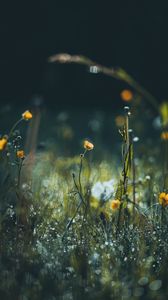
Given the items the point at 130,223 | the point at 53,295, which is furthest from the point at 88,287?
the point at 130,223

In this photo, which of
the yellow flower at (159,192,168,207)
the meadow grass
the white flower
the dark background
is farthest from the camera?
the dark background

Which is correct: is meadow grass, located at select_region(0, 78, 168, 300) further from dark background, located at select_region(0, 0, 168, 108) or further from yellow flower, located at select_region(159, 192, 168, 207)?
dark background, located at select_region(0, 0, 168, 108)

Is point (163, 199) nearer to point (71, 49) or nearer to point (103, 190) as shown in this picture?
point (103, 190)

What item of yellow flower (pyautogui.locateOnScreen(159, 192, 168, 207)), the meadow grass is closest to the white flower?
the meadow grass

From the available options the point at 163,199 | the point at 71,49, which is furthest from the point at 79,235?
the point at 71,49

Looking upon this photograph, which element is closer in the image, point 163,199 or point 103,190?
point 163,199

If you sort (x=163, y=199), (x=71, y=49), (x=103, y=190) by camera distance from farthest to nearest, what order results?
(x=71, y=49) < (x=103, y=190) < (x=163, y=199)

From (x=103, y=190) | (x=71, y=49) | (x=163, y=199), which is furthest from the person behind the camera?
(x=71, y=49)
